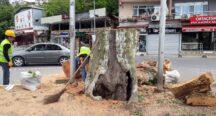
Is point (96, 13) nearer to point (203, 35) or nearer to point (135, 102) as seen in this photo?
point (203, 35)

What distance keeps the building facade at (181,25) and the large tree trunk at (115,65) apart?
30.3 meters

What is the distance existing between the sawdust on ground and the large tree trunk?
27cm

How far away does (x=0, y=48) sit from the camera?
980 centimetres

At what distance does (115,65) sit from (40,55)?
14.2 m

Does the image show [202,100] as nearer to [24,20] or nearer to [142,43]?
[142,43]

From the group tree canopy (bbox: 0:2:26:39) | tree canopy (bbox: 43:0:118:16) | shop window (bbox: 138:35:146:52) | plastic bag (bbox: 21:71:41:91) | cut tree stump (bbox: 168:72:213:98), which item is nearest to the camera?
cut tree stump (bbox: 168:72:213:98)

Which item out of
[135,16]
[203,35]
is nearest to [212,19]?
[203,35]

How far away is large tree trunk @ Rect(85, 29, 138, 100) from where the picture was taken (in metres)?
7.68

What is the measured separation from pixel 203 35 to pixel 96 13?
1343 cm

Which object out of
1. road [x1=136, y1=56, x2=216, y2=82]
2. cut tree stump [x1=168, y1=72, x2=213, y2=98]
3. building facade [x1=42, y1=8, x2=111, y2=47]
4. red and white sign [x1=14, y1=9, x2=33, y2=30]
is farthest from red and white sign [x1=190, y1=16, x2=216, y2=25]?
cut tree stump [x1=168, y1=72, x2=213, y2=98]

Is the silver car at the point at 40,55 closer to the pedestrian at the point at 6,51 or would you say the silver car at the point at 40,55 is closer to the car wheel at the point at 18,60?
the car wheel at the point at 18,60

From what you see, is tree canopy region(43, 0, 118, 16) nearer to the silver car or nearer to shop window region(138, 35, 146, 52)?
shop window region(138, 35, 146, 52)

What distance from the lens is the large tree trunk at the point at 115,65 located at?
768 centimetres

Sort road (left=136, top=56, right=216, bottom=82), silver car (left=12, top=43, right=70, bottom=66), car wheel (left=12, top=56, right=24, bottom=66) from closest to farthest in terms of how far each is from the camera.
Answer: road (left=136, top=56, right=216, bottom=82) → silver car (left=12, top=43, right=70, bottom=66) → car wheel (left=12, top=56, right=24, bottom=66)
